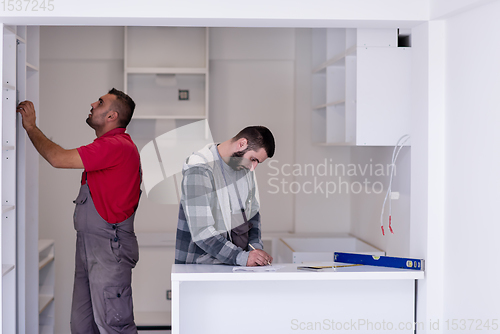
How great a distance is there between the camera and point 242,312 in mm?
2160

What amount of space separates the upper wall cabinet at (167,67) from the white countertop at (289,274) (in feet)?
6.46

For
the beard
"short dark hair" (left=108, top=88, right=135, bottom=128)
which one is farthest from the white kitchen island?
"short dark hair" (left=108, top=88, right=135, bottom=128)

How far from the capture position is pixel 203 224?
2.20 metres

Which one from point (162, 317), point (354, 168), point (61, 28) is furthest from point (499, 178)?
point (61, 28)

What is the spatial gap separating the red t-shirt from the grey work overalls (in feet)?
0.13

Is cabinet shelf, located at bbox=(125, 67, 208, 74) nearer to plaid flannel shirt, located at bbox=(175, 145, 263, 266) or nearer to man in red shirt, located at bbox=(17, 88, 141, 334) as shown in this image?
man in red shirt, located at bbox=(17, 88, 141, 334)

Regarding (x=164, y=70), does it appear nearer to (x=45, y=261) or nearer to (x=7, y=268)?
(x=45, y=261)

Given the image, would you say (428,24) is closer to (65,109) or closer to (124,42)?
(124,42)

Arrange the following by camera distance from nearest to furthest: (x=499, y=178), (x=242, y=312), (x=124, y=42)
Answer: (x=499, y=178) < (x=242, y=312) < (x=124, y=42)

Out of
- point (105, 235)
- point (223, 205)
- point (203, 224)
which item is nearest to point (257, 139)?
point (223, 205)

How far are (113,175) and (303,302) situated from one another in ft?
3.66

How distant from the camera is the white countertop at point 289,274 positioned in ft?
6.61

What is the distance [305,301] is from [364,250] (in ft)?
4.27

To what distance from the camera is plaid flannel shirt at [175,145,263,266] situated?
2170 mm
